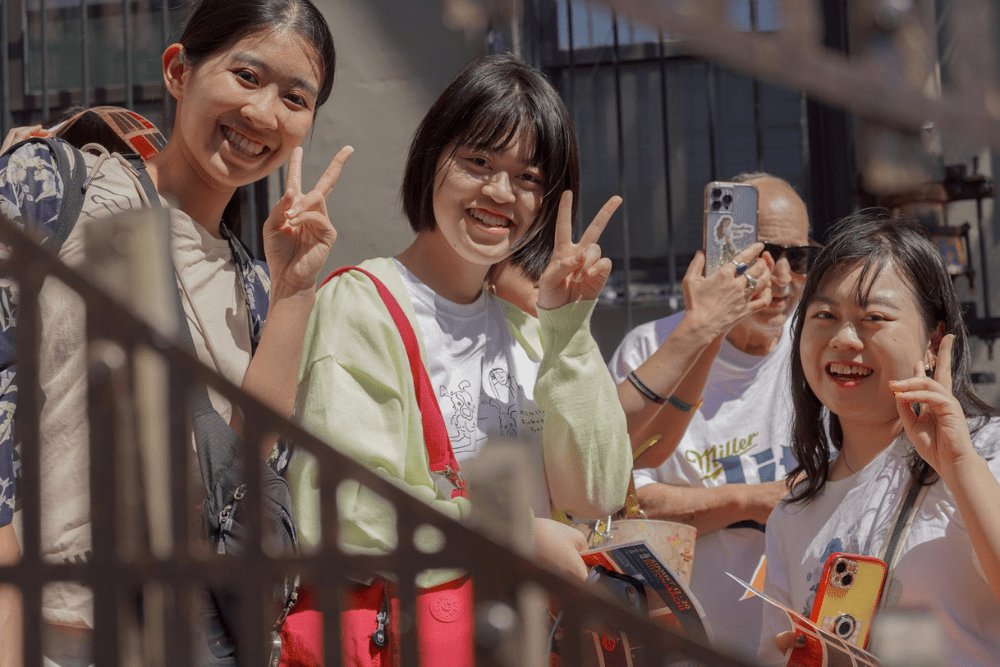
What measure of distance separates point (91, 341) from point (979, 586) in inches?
64.9

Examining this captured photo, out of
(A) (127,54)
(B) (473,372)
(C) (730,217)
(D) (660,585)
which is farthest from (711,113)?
(D) (660,585)

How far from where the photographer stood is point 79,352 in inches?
51.6

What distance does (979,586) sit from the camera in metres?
1.85

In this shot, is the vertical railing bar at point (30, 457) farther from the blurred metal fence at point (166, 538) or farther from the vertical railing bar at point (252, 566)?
the vertical railing bar at point (252, 566)

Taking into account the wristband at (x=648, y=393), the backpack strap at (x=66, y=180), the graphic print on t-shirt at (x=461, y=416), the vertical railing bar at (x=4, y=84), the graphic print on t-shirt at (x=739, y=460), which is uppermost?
the vertical railing bar at (x=4, y=84)

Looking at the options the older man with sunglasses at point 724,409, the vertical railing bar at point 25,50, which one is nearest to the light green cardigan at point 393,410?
the older man with sunglasses at point 724,409

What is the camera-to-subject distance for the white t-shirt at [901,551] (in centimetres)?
184

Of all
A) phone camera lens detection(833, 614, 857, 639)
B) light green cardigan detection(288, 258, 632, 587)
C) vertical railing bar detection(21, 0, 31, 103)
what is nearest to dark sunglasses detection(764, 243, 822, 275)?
light green cardigan detection(288, 258, 632, 587)

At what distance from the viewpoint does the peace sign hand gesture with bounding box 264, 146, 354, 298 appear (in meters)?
1.85

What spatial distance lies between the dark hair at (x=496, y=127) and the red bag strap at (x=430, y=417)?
1.29 ft

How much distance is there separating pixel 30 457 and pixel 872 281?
69.5 inches

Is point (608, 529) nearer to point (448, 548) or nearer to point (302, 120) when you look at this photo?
point (302, 120)

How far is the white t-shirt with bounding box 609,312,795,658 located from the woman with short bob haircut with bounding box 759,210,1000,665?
367mm

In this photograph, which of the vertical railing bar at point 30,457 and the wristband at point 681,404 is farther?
the wristband at point 681,404
